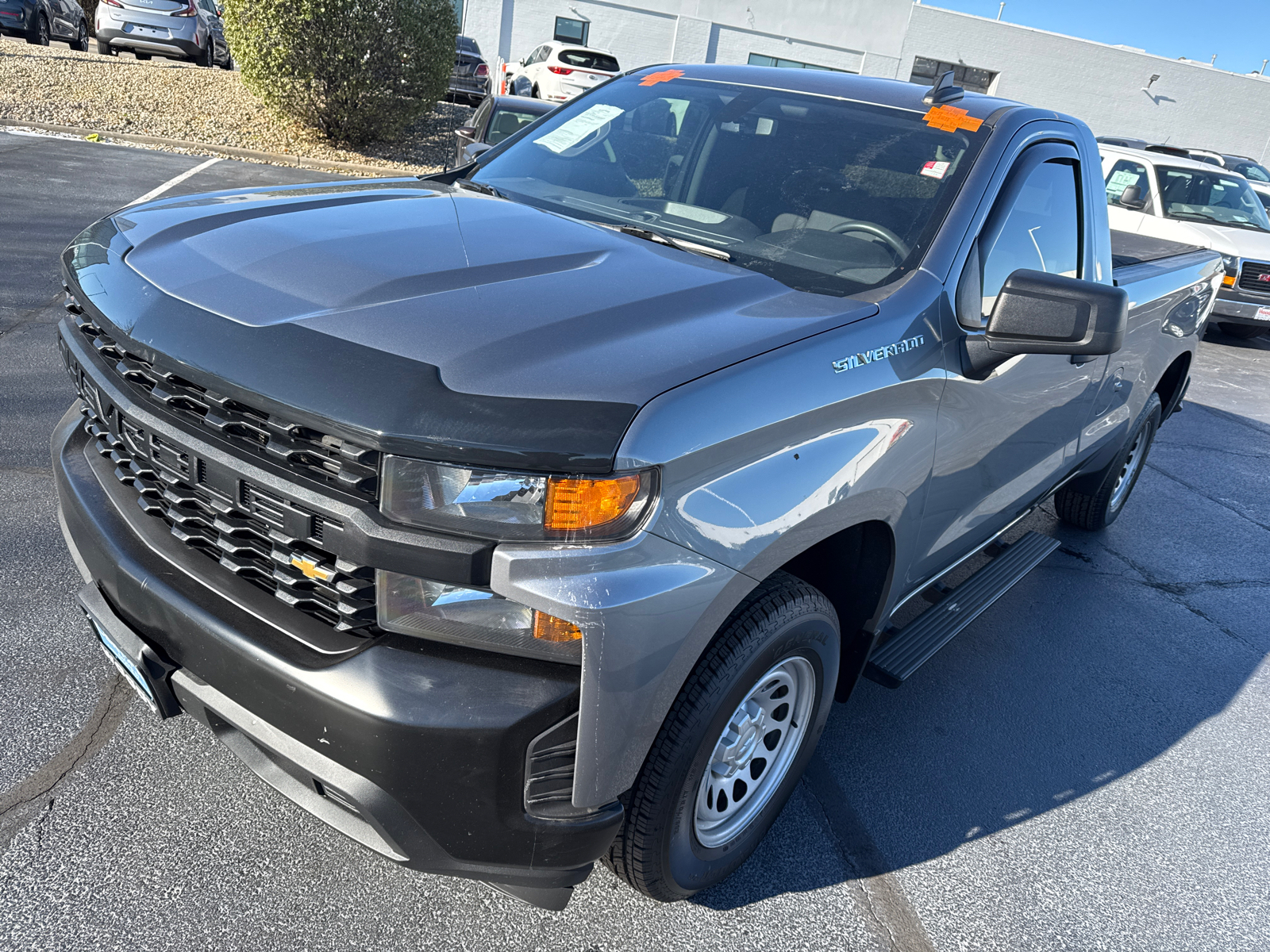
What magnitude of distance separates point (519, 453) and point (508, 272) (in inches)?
28.4

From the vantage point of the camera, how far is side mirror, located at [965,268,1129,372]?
230 cm

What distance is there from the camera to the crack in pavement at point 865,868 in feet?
7.79

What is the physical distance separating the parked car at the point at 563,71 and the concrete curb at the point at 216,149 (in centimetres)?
509

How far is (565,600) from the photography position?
1.59 m

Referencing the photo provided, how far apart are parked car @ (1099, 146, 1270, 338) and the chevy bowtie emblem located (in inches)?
441

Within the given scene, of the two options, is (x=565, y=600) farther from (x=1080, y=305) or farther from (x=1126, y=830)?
(x=1126, y=830)

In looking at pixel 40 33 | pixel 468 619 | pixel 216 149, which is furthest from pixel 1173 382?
pixel 40 33

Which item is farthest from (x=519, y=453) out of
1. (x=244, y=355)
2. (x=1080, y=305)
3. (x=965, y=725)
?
(x=965, y=725)

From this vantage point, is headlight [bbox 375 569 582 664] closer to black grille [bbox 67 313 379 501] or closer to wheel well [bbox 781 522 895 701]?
black grille [bbox 67 313 379 501]

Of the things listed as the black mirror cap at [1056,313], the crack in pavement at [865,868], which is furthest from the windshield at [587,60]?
the crack in pavement at [865,868]

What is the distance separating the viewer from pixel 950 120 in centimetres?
290

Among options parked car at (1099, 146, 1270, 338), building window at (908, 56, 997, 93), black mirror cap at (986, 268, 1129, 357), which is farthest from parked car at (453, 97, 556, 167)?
building window at (908, 56, 997, 93)

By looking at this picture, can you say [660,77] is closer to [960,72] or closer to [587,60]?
[587,60]

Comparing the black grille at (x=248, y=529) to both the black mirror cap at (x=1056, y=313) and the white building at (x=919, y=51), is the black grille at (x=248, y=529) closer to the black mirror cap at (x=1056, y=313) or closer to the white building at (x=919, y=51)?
the black mirror cap at (x=1056, y=313)
